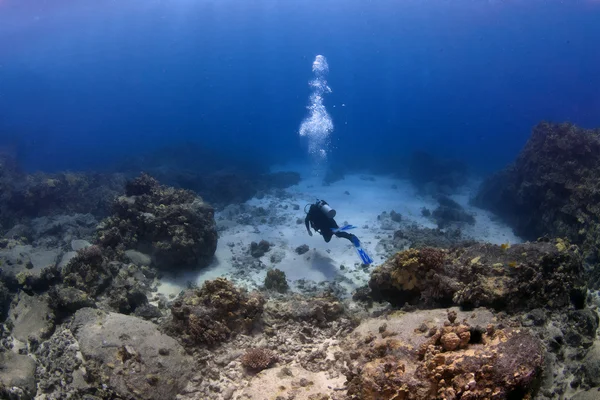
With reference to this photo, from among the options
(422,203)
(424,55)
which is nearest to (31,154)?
(422,203)

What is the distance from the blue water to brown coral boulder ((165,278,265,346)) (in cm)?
3488

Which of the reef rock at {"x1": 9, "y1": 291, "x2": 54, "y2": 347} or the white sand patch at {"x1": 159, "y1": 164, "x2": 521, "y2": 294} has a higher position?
the white sand patch at {"x1": 159, "y1": 164, "x2": 521, "y2": 294}

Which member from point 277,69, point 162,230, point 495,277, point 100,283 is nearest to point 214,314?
point 100,283

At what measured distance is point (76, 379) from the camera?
476cm

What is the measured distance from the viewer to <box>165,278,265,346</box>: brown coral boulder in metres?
5.22

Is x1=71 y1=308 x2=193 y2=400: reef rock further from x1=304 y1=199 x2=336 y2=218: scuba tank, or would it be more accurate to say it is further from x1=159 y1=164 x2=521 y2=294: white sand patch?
x1=304 y1=199 x2=336 y2=218: scuba tank

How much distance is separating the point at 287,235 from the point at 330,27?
9801 centimetres

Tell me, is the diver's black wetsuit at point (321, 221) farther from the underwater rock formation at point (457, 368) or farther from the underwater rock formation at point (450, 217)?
the underwater rock formation at point (450, 217)

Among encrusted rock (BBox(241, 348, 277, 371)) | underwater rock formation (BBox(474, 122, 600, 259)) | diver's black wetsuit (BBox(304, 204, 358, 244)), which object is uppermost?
underwater rock formation (BBox(474, 122, 600, 259))

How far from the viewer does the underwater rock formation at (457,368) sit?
111 inches

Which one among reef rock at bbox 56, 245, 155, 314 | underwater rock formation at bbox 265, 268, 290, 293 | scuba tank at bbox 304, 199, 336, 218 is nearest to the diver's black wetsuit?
scuba tank at bbox 304, 199, 336, 218

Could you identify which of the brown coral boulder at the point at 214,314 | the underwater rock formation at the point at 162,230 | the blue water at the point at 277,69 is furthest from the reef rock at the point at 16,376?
the blue water at the point at 277,69

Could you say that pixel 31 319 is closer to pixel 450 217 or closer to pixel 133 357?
pixel 133 357

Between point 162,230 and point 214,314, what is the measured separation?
5418 mm
